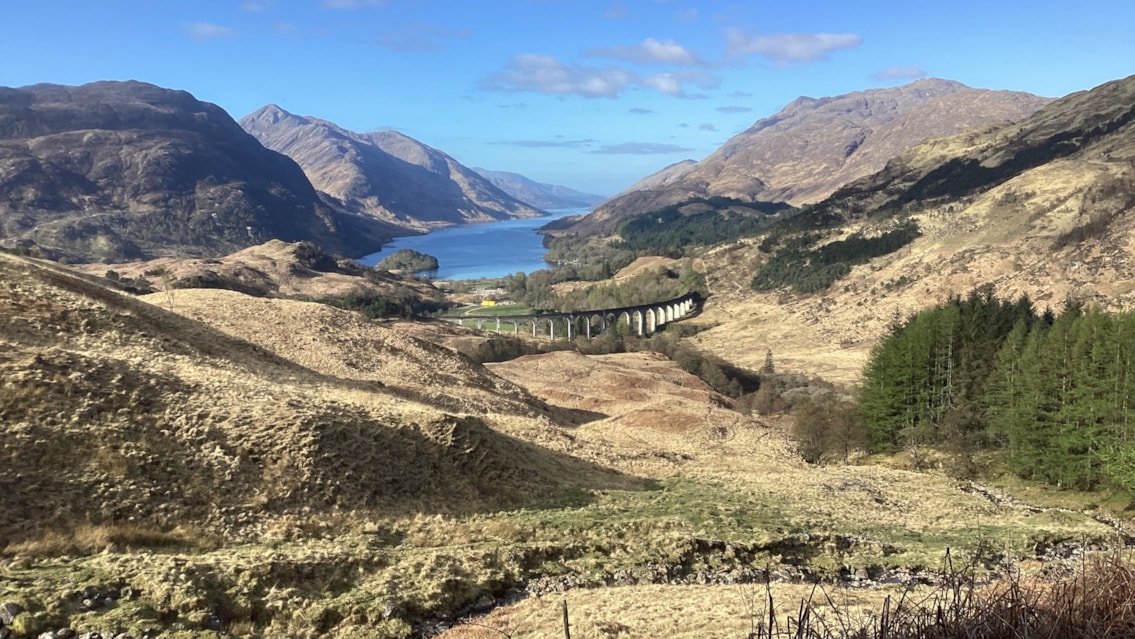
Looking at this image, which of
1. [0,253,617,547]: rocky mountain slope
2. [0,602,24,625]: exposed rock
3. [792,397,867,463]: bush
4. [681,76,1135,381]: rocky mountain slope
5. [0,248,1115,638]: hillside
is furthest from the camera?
[681,76,1135,381]: rocky mountain slope

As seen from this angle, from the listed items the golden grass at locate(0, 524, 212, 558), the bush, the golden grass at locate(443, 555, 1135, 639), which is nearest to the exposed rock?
the golden grass at locate(0, 524, 212, 558)

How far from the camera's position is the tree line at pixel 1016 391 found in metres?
38.8

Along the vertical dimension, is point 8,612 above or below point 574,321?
above

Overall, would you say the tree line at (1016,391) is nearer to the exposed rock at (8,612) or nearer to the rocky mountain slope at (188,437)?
the rocky mountain slope at (188,437)

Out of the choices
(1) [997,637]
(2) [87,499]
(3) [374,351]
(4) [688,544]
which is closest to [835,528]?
(4) [688,544]

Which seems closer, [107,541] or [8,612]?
[8,612]

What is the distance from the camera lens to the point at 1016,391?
150 feet

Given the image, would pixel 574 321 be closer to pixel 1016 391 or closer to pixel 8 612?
pixel 1016 391

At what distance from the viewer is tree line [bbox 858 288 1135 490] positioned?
38.8m

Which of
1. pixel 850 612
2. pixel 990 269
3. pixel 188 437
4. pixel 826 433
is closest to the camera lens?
pixel 850 612

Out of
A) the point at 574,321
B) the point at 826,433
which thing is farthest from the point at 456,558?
the point at 574,321

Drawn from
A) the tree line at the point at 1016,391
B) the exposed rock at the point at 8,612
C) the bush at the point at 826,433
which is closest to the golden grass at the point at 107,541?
the exposed rock at the point at 8,612

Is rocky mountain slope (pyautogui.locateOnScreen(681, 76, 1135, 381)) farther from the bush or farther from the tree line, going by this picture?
the tree line

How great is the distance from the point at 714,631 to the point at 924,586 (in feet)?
29.0
